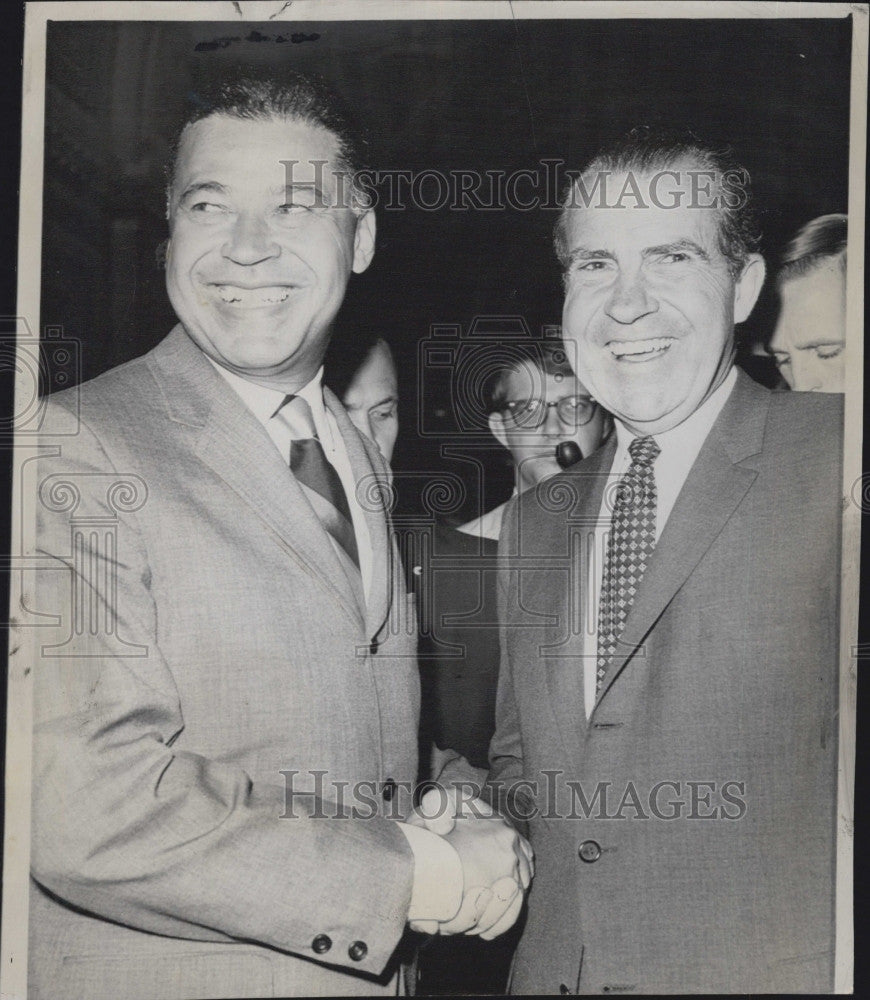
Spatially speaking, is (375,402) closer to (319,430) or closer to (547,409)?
(319,430)

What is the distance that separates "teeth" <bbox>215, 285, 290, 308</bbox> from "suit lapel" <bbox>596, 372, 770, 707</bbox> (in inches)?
38.8

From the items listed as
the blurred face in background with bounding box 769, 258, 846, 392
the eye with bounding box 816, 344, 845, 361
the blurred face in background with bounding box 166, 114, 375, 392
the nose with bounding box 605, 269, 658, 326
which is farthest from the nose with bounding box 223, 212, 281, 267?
the eye with bounding box 816, 344, 845, 361

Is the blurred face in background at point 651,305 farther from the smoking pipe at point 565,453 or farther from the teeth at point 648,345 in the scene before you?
the smoking pipe at point 565,453

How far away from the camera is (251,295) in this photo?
2352 millimetres

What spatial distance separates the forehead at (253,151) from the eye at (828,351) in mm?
1182

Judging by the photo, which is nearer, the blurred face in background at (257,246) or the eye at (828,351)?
the blurred face in background at (257,246)

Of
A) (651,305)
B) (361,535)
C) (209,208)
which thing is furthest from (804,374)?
(209,208)

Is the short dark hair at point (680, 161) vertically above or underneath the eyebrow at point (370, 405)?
above

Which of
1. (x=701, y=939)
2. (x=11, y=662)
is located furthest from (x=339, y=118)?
(x=701, y=939)

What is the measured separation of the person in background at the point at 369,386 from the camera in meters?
2.41

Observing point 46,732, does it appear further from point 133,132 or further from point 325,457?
point 133,132

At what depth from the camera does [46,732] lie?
7.64 ft

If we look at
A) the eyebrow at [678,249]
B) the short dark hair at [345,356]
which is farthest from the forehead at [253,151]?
the eyebrow at [678,249]

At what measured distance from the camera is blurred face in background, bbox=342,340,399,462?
2.41 metres
